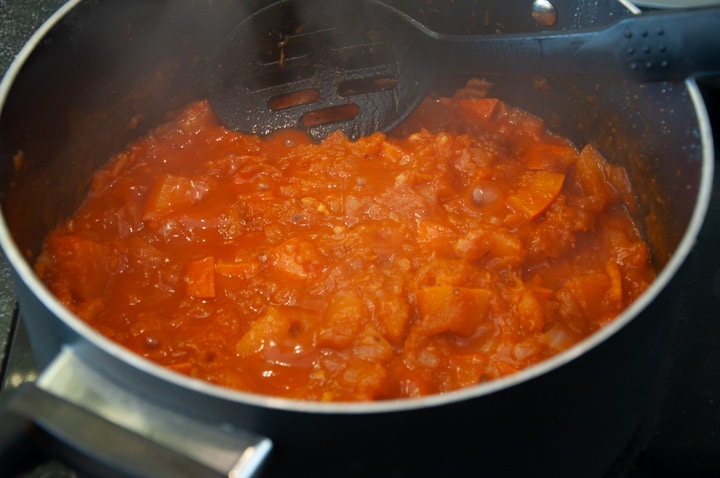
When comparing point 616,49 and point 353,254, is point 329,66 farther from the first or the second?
point 616,49

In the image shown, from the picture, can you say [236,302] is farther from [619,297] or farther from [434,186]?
[619,297]

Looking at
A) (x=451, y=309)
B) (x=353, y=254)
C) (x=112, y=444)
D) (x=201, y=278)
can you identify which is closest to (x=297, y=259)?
(x=353, y=254)

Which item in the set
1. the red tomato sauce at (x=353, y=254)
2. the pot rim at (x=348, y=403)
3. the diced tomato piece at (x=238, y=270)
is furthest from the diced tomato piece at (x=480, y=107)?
the pot rim at (x=348, y=403)

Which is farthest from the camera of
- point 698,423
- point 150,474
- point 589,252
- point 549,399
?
point 589,252

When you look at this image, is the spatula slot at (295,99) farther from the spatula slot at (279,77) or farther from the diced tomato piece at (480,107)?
Answer: the diced tomato piece at (480,107)

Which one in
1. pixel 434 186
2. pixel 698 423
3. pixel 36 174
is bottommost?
pixel 698 423

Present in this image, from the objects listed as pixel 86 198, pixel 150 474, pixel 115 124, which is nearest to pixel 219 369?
pixel 150 474

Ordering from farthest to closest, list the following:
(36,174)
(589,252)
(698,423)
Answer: (589,252) < (36,174) < (698,423)
